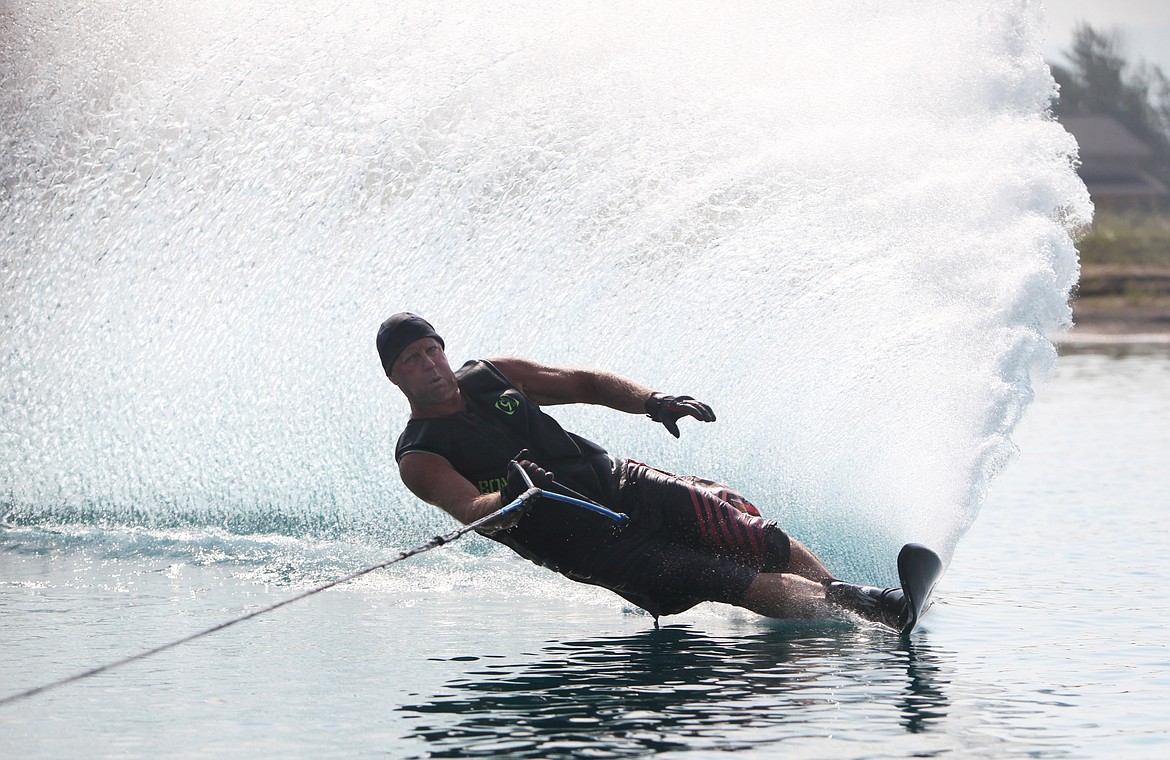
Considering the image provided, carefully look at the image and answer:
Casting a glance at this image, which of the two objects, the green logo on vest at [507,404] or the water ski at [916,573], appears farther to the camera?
the green logo on vest at [507,404]

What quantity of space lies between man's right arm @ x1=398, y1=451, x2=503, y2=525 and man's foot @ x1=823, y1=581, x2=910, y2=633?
1399mm

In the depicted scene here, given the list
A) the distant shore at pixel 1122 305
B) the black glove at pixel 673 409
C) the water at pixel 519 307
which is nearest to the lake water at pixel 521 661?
the water at pixel 519 307

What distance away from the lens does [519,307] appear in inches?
391

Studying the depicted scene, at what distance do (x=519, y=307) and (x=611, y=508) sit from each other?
3.49 meters

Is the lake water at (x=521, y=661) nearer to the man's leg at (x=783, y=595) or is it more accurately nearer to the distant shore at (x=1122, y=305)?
the man's leg at (x=783, y=595)

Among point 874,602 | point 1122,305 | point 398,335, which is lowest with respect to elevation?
point 874,602

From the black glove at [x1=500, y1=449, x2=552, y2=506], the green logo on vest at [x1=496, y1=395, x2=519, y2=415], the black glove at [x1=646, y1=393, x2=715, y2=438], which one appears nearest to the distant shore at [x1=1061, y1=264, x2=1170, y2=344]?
the black glove at [x1=646, y1=393, x2=715, y2=438]

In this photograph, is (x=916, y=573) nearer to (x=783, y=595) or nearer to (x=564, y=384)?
(x=783, y=595)

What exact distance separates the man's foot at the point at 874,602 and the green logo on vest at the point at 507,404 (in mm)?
1364

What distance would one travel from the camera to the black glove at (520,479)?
5953 mm

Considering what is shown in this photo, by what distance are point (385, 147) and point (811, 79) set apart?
2556 mm

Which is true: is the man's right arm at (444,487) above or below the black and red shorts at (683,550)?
above

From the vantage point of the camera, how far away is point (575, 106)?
1048 cm

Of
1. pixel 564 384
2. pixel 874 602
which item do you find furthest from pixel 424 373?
pixel 874 602
